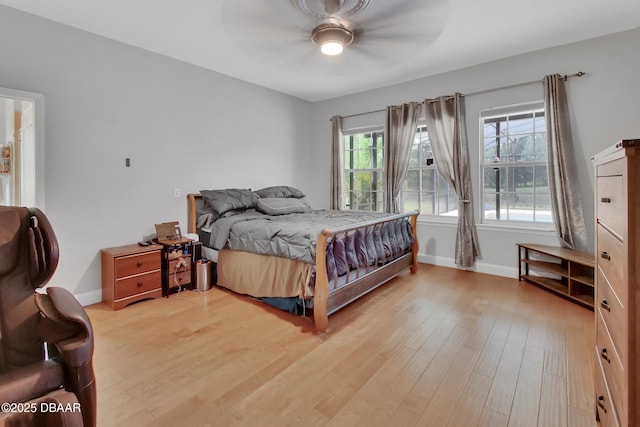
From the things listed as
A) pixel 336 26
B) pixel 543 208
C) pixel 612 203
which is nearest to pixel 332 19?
pixel 336 26

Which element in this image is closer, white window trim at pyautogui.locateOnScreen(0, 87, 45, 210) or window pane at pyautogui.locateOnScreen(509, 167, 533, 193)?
white window trim at pyautogui.locateOnScreen(0, 87, 45, 210)

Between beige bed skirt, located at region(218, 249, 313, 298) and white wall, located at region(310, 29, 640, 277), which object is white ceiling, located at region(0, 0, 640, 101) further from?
beige bed skirt, located at region(218, 249, 313, 298)

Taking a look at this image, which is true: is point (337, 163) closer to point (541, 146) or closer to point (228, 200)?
point (228, 200)

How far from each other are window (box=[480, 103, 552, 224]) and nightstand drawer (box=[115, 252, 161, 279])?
12.6 ft

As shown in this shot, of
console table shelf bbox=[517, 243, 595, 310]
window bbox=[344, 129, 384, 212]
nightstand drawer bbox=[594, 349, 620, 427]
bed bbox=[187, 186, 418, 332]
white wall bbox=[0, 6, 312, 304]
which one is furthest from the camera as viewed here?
window bbox=[344, 129, 384, 212]

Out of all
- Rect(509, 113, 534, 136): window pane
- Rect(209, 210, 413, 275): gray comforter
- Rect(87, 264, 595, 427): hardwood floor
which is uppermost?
Rect(509, 113, 534, 136): window pane

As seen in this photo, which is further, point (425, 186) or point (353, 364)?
point (425, 186)

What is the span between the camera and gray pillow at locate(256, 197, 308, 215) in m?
3.78

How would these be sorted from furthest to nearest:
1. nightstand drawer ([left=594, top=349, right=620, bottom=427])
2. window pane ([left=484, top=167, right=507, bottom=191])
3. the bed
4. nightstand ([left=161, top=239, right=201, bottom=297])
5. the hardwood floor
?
window pane ([left=484, top=167, right=507, bottom=191]) < nightstand ([left=161, top=239, right=201, bottom=297]) < the bed < the hardwood floor < nightstand drawer ([left=594, top=349, right=620, bottom=427])

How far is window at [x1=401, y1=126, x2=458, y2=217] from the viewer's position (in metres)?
4.21

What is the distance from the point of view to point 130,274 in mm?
2848

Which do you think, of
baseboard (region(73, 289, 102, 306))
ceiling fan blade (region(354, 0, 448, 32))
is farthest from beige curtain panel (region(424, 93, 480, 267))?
baseboard (region(73, 289, 102, 306))

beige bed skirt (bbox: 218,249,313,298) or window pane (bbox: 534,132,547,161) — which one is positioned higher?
window pane (bbox: 534,132,547,161)

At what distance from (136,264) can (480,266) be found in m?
3.91
